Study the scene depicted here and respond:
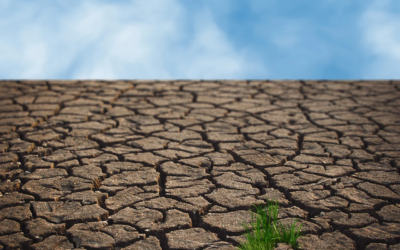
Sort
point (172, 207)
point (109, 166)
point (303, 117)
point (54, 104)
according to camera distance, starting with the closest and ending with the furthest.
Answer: point (172, 207) < point (109, 166) < point (303, 117) < point (54, 104)

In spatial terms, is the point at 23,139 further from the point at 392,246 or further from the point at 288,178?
the point at 392,246

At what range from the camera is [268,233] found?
2254 mm

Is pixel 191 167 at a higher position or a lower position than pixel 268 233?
higher

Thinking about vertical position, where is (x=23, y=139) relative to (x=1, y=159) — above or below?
above

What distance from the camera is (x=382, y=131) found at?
4.11 metres

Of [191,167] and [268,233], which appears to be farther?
[191,167]

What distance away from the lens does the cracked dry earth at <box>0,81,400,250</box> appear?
245 cm

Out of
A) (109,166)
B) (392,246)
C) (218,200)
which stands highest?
(109,166)

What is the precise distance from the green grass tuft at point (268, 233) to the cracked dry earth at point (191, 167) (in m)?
0.05

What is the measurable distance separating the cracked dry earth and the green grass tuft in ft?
0.16

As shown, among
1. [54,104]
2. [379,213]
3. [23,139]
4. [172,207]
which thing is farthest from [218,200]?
[54,104]

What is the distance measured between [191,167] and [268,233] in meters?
1.09

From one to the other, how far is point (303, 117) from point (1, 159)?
264 centimetres

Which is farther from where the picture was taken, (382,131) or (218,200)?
(382,131)
